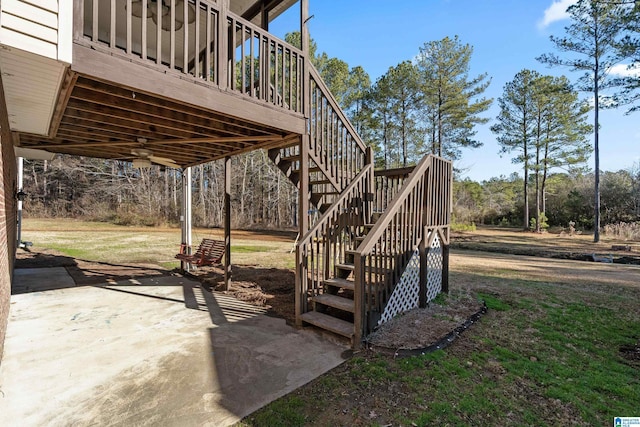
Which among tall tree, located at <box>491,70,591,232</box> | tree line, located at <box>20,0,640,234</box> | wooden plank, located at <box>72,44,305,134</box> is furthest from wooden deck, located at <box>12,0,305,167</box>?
tall tree, located at <box>491,70,591,232</box>

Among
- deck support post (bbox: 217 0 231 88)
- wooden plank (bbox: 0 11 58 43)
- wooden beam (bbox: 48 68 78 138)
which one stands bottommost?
wooden beam (bbox: 48 68 78 138)

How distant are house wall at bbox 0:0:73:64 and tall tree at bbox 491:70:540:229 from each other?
85.2 ft

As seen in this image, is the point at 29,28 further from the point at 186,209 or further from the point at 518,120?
the point at 518,120

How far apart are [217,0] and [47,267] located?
307 inches

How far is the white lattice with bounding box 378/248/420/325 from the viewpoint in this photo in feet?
12.1

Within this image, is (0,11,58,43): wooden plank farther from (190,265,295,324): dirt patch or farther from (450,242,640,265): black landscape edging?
(450,242,640,265): black landscape edging

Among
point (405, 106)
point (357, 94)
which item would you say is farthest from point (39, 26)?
point (405, 106)

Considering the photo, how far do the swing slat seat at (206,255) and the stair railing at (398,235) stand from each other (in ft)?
11.0

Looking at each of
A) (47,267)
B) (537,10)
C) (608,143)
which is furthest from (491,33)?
(608,143)

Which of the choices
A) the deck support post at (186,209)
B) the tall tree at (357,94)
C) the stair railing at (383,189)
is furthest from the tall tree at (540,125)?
the deck support post at (186,209)

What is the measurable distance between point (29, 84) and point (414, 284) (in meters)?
4.62

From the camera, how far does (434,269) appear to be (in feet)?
15.2

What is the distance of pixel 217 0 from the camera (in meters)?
3.19

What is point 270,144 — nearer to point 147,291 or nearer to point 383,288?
point 383,288
